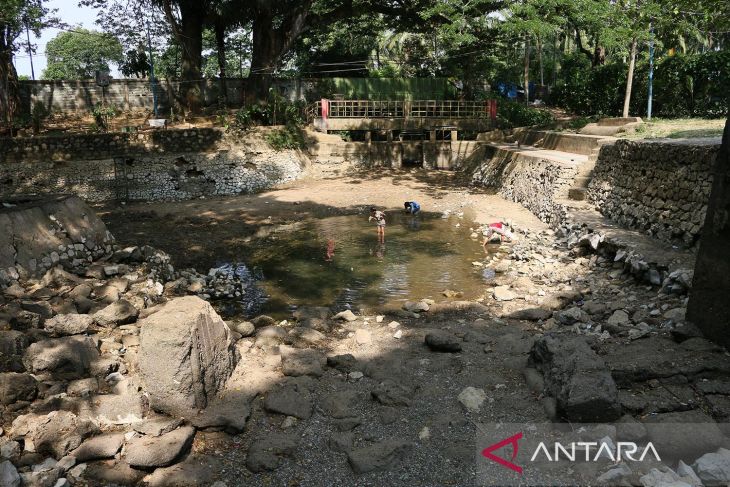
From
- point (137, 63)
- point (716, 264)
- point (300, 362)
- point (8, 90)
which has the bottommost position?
point (300, 362)

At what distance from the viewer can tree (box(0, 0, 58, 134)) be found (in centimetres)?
2172

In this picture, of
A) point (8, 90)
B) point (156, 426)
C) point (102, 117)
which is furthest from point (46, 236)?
point (8, 90)

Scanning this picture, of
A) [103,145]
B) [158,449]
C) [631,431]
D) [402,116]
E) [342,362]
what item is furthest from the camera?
[402,116]

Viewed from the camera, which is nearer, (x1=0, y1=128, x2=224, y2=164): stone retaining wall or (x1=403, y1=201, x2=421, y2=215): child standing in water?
(x1=403, y1=201, x2=421, y2=215): child standing in water

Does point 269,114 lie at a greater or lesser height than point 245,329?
greater

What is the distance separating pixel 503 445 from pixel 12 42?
1087 inches

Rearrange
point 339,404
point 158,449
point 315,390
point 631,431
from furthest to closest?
point 315,390 < point 339,404 < point 158,449 < point 631,431

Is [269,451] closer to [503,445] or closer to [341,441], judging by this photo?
[341,441]

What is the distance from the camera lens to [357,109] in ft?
92.4

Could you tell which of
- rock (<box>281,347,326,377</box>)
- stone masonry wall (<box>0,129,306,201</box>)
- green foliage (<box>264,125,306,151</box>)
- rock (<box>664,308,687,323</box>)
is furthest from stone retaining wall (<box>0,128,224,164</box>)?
rock (<box>664,308,687,323</box>)

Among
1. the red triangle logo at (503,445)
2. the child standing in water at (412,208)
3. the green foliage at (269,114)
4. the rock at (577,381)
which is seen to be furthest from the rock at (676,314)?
the green foliage at (269,114)

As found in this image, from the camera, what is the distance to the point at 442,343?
800 centimetres

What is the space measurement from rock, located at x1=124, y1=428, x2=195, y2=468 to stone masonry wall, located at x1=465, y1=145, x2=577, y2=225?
13.0 m

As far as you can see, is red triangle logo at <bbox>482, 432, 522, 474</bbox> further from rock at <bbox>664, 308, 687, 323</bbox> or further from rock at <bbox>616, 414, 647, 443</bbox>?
rock at <bbox>664, 308, 687, 323</bbox>
